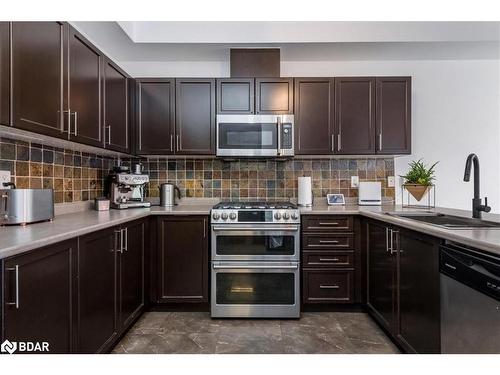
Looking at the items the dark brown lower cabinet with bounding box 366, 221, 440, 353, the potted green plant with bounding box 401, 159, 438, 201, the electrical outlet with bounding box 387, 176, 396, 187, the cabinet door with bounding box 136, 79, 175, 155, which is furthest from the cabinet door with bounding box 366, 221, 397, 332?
the cabinet door with bounding box 136, 79, 175, 155

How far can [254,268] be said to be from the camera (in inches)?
100

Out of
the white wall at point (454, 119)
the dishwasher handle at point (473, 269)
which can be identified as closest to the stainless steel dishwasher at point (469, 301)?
the dishwasher handle at point (473, 269)

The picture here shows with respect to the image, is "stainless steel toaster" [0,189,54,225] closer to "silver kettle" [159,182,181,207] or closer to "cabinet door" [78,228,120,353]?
"cabinet door" [78,228,120,353]

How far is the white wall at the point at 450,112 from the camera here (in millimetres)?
3234

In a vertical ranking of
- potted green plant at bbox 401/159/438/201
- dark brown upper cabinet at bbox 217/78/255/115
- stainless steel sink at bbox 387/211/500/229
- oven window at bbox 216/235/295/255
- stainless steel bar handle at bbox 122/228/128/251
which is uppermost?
dark brown upper cabinet at bbox 217/78/255/115

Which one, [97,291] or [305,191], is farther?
[305,191]

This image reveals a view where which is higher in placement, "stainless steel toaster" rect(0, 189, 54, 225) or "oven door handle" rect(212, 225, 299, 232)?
"stainless steel toaster" rect(0, 189, 54, 225)

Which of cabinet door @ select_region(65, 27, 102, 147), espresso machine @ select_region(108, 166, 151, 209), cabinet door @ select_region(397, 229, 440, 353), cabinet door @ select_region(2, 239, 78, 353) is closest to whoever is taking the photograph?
cabinet door @ select_region(2, 239, 78, 353)

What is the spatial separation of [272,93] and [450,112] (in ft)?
6.32

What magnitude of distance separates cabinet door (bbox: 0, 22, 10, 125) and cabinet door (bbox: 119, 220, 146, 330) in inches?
39.5

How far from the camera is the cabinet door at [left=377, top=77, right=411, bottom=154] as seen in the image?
2895 millimetres

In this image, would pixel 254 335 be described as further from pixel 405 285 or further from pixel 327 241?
pixel 405 285

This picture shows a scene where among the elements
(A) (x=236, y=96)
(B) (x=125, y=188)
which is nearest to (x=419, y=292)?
(A) (x=236, y=96)

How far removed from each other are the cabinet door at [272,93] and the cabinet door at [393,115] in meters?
0.85
